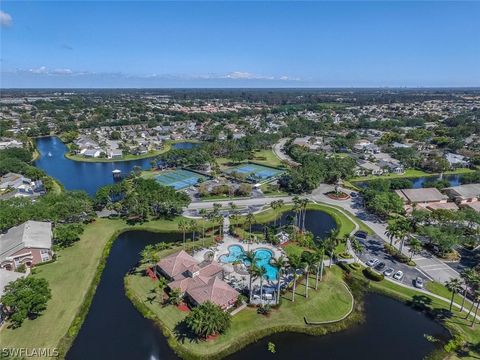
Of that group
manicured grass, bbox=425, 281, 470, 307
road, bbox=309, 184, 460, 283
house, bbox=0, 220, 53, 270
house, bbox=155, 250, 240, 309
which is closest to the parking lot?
manicured grass, bbox=425, 281, 470, 307

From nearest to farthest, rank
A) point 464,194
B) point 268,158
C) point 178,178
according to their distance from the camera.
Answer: point 464,194 < point 178,178 < point 268,158

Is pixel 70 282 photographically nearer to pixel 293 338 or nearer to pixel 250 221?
pixel 250 221

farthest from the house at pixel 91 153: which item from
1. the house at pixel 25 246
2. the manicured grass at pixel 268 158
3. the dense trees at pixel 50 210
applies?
the house at pixel 25 246

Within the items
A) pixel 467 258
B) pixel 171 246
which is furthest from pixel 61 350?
pixel 467 258

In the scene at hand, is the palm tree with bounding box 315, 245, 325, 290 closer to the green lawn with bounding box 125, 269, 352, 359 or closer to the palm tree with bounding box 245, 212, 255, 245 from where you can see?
the green lawn with bounding box 125, 269, 352, 359

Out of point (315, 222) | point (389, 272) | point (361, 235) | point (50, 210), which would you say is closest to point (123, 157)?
point (50, 210)

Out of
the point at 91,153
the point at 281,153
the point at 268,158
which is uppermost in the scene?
the point at 91,153

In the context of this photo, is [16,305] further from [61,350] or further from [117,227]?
[117,227]
